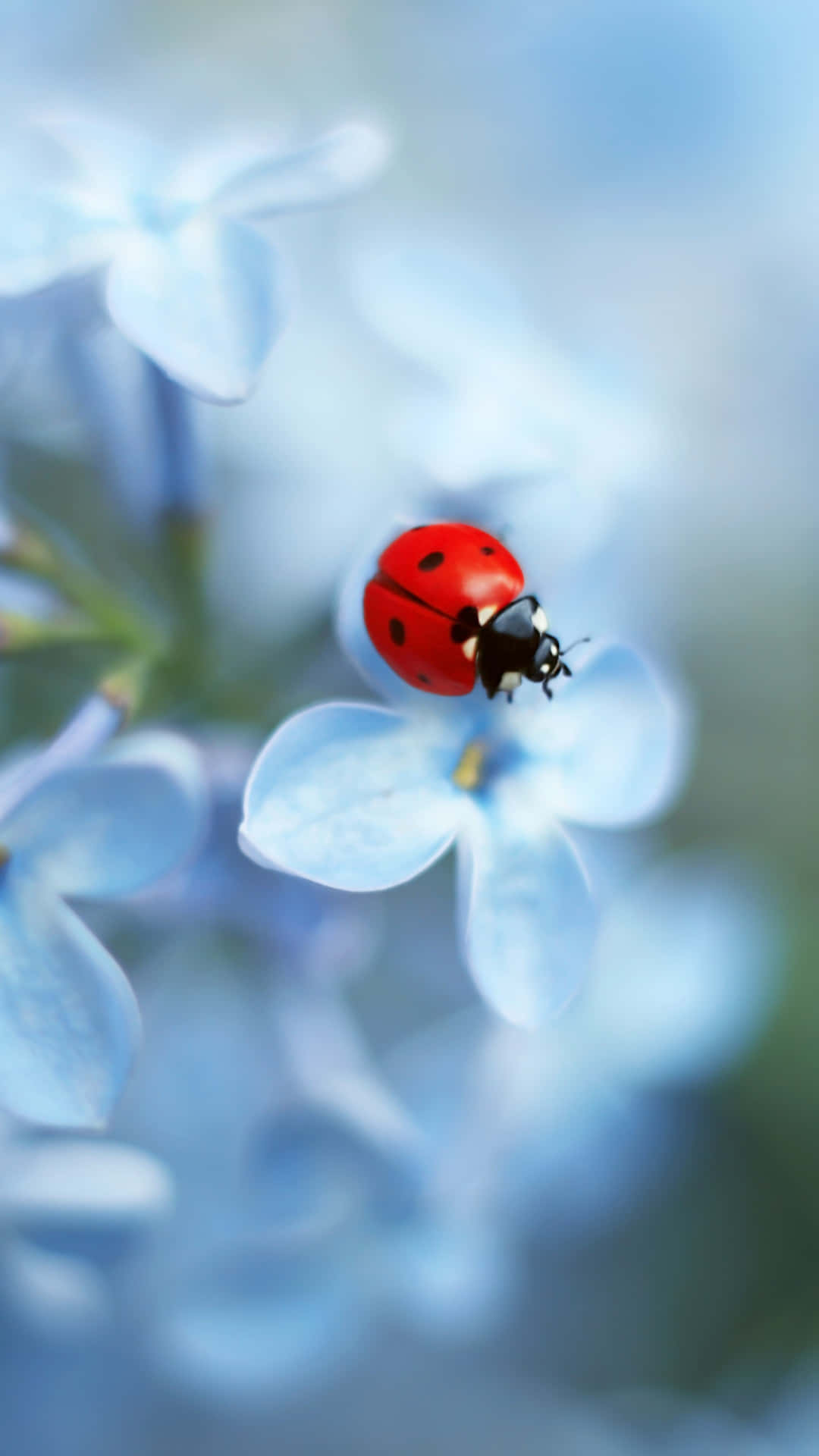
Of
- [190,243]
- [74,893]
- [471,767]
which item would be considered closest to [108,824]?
[74,893]

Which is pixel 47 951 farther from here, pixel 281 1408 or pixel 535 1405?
pixel 535 1405

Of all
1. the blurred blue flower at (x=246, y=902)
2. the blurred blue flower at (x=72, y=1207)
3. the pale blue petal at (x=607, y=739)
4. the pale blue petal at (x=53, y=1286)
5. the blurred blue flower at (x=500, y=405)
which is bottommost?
the pale blue petal at (x=53, y=1286)

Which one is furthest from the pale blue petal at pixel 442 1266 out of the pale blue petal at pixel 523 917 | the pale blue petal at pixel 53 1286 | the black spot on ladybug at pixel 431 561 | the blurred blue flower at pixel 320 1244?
the black spot on ladybug at pixel 431 561

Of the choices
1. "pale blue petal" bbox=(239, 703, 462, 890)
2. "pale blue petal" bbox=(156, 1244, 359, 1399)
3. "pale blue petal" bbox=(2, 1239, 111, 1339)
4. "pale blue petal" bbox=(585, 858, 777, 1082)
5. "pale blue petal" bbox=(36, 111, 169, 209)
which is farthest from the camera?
"pale blue petal" bbox=(585, 858, 777, 1082)

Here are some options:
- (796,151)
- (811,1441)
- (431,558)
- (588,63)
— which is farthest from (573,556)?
(588,63)

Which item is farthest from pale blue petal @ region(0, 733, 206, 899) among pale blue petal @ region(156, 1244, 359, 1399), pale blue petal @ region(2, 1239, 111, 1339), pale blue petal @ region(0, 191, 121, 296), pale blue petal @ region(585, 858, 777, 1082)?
pale blue petal @ region(585, 858, 777, 1082)

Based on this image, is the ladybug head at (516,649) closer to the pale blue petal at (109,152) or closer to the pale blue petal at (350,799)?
the pale blue petal at (350,799)

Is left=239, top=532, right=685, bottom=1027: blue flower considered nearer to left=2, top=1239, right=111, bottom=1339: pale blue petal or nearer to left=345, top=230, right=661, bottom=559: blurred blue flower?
left=345, top=230, right=661, bottom=559: blurred blue flower
